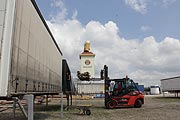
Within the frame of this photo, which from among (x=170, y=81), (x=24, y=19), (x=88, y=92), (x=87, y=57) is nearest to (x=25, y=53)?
(x=24, y=19)

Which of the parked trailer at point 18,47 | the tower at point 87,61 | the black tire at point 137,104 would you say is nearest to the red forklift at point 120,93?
the black tire at point 137,104

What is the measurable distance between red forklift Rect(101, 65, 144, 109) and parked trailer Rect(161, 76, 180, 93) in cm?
1916

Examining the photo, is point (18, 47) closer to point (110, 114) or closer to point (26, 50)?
point (26, 50)

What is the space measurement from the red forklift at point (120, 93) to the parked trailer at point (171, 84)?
19156mm

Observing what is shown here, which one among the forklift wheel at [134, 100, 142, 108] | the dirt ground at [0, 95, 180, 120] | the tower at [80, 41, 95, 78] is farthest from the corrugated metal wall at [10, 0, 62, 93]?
the tower at [80, 41, 95, 78]

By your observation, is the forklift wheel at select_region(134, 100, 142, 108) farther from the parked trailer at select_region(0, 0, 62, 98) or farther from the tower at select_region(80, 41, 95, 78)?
the parked trailer at select_region(0, 0, 62, 98)

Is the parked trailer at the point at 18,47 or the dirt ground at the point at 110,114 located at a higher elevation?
the parked trailer at the point at 18,47

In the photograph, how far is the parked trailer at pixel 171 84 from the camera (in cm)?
3878

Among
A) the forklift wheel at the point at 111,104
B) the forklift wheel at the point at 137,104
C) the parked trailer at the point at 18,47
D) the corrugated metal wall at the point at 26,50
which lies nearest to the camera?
the parked trailer at the point at 18,47

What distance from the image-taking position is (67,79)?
18.8 metres

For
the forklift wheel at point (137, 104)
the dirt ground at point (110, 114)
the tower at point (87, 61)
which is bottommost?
the dirt ground at point (110, 114)

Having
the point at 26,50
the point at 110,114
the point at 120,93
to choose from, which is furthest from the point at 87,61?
the point at 26,50

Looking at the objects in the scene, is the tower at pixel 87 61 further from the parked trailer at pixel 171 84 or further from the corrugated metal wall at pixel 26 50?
the corrugated metal wall at pixel 26 50

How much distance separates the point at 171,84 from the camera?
41719mm
